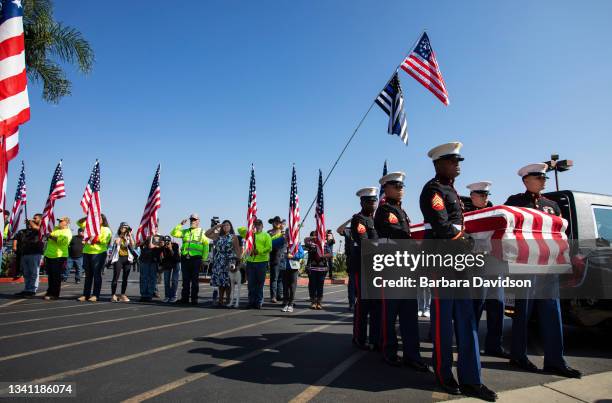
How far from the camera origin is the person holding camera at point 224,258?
9.44 m

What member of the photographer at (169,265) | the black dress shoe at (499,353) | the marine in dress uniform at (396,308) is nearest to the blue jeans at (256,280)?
the photographer at (169,265)

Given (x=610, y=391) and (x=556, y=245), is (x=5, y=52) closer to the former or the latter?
(x=556, y=245)

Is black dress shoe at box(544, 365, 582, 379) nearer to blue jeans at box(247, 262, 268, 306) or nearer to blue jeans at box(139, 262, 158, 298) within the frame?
blue jeans at box(247, 262, 268, 306)

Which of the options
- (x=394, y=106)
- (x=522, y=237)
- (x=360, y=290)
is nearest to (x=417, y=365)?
(x=360, y=290)

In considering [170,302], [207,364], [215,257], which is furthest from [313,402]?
[170,302]

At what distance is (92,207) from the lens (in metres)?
10.3

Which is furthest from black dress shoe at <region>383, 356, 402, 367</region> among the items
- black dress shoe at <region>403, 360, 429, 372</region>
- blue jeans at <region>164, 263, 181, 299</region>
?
blue jeans at <region>164, 263, 181, 299</region>

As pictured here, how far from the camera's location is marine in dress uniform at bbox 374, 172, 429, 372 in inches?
157

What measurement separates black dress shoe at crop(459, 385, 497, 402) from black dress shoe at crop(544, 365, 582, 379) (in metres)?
1.26

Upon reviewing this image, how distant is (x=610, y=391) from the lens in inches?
131

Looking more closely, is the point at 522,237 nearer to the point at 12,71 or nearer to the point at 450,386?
the point at 450,386

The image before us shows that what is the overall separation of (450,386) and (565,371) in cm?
149

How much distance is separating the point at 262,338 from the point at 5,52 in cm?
449

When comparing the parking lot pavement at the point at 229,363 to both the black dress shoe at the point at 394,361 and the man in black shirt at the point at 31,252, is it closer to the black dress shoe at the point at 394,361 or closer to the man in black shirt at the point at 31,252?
the black dress shoe at the point at 394,361
